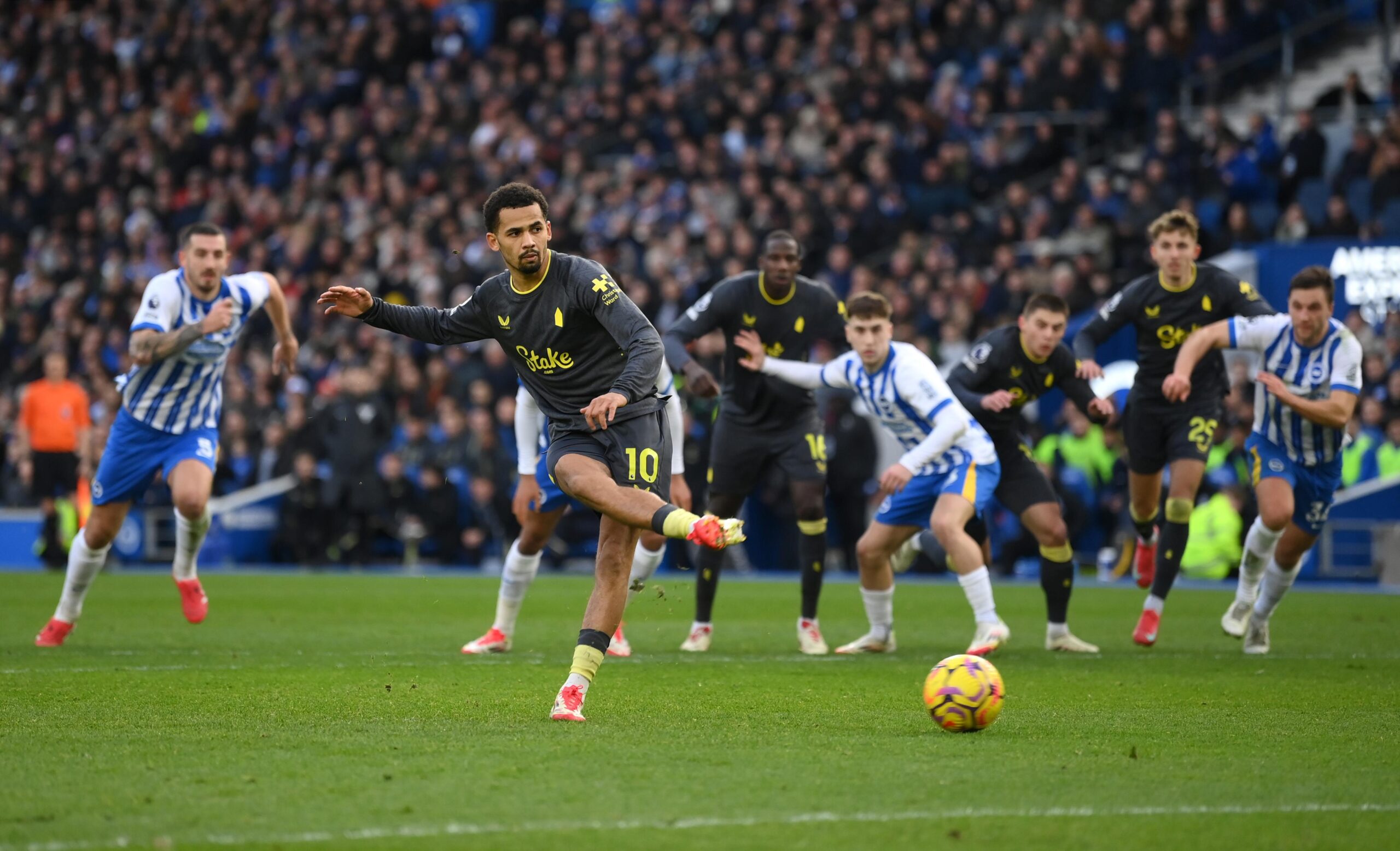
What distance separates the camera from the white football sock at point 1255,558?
10188mm

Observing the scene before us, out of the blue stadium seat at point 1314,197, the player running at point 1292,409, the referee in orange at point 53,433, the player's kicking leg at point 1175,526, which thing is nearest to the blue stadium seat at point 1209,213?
the blue stadium seat at point 1314,197

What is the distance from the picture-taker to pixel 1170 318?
10898mm

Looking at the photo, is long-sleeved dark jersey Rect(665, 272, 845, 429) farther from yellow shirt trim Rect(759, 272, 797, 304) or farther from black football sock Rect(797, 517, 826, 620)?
black football sock Rect(797, 517, 826, 620)

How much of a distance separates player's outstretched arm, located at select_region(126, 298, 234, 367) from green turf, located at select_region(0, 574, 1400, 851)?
175 cm

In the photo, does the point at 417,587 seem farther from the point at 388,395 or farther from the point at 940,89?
the point at 940,89

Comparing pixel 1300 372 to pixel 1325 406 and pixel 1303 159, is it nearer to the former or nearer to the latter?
pixel 1325 406

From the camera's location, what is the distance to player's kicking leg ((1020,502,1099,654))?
403 inches

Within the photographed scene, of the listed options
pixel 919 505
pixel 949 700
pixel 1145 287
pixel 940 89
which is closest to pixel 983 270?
pixel 940 89

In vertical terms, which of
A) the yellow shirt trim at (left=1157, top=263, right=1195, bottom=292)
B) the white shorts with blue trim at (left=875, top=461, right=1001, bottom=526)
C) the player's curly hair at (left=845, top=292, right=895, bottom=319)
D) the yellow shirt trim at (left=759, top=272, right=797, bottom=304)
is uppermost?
the yellow shirt trim at (left=1157, top=263, right=1195, bottom=292)

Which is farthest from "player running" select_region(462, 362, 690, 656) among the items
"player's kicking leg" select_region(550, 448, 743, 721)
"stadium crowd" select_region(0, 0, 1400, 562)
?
"stadium crowd" select_region(0, 0, 1400, 562)

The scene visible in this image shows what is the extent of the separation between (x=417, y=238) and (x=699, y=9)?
6.73 meters

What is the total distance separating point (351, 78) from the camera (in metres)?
30.2

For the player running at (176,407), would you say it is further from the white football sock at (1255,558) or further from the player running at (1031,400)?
the white football sock at (1255,558)

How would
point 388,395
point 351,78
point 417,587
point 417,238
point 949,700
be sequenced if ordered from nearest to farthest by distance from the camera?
point 949,700
point 417,587
point 388,395
point 417,238
point 351,78
